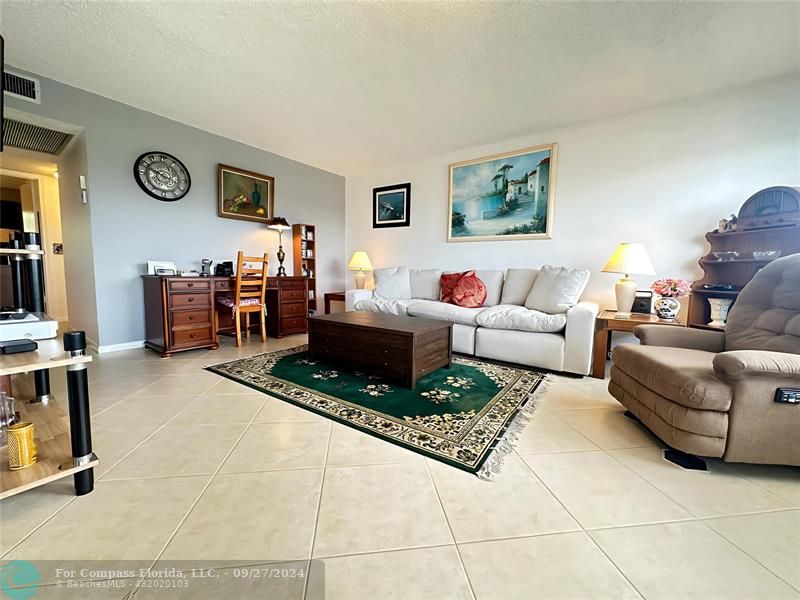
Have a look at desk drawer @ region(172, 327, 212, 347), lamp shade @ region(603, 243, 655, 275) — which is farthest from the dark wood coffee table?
lamp shade @ region(603, 243, 655, 275)

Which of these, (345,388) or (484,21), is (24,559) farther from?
(484,21)

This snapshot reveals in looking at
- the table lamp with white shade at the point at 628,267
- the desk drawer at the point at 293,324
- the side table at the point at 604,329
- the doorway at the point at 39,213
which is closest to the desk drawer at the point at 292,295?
the desk drawer at the point at 293,324

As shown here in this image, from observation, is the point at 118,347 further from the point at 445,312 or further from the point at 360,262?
the point at 445,312

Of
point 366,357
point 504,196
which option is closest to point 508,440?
point 366,357

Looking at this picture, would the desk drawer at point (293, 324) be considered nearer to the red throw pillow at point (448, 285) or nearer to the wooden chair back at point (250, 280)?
the wooden chair back at point (250, 280)

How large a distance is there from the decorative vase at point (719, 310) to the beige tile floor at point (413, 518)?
4.69 feet

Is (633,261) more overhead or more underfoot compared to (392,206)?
more underfoot

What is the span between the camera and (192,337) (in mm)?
3039

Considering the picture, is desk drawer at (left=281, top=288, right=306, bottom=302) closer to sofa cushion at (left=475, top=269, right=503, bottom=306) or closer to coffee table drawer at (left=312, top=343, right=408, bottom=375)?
coffee table drawer at (left=312, top=343, right=408, bottom=375)

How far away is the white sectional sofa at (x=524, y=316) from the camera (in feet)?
8.16

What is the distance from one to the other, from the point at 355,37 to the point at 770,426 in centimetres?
302

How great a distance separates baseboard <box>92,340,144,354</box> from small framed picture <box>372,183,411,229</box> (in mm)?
3295

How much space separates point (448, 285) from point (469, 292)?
31 cm

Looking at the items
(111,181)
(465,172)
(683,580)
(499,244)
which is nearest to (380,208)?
(465,172)
